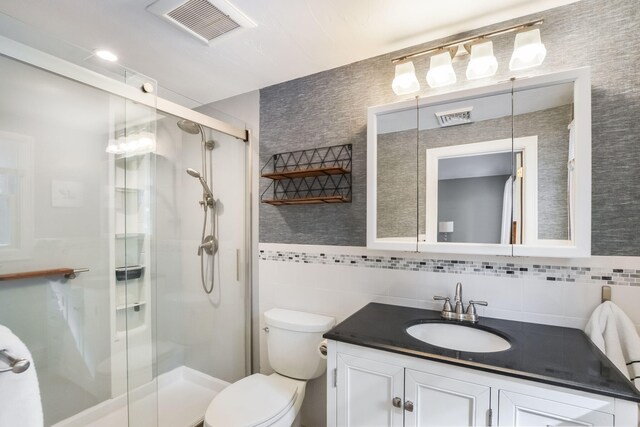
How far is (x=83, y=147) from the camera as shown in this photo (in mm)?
1656

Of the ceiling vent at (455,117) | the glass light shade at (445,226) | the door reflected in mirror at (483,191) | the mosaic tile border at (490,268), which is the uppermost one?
the ceiling vent at (455,117)

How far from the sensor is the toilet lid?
4.22 feet

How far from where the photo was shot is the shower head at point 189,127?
6.14 feet

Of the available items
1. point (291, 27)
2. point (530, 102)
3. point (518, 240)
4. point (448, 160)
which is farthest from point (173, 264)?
point (530, 102)

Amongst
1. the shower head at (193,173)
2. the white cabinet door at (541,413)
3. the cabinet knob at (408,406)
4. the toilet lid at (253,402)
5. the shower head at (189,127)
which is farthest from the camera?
the shower head at (193,173)

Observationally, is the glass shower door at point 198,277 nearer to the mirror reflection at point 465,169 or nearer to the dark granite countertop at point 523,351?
the dark granite countertop at point 523,351

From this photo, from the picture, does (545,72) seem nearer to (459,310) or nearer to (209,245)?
(459,310)

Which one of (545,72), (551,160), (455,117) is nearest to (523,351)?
(551,160)

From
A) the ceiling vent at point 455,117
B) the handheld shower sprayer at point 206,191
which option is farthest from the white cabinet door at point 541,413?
the handheld shower sprayer at point 206,191

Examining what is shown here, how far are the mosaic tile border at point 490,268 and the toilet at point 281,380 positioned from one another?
1.19 feet

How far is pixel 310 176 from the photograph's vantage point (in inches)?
72.2

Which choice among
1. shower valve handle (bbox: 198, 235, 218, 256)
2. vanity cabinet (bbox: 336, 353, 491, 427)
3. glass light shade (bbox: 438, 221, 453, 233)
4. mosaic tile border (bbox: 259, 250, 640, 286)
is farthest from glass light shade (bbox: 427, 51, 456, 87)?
shower valve handle (bbox: 198, 235, 218, 256)

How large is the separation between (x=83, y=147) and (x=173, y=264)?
88 cm

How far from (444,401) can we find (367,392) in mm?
294
